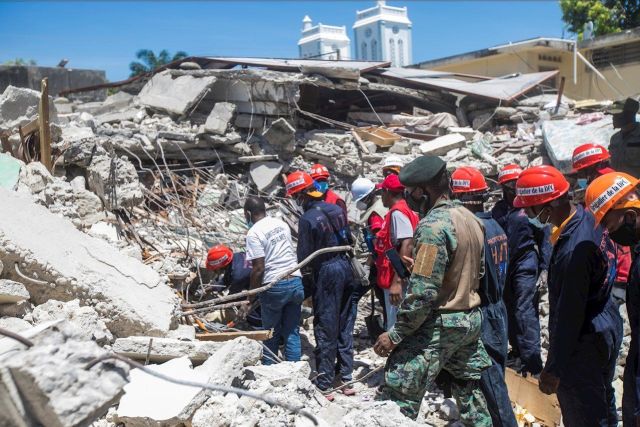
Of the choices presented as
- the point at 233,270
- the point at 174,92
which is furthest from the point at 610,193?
the point at 174,92

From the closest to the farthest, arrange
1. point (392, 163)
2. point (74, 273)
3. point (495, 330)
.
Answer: point (495, 330)
point (74, 273)
point (392, 163)

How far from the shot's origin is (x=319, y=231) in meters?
5.09

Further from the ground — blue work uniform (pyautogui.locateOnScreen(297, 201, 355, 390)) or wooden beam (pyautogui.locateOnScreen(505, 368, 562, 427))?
blue work uniform (pyautogui.locateOnScreen(297, 201, 355, 390))

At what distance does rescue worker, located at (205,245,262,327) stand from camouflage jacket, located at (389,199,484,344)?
8.18 ft

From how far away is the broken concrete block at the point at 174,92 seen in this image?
8523 mm

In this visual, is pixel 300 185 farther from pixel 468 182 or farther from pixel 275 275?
pixel 468 182

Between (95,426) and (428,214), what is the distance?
2011 millimetres

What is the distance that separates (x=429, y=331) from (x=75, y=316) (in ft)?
6.76

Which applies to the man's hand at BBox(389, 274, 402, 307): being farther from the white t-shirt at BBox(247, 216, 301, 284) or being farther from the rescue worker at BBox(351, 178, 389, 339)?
the white t-shirt at BBox(247, 216, 301, 284)

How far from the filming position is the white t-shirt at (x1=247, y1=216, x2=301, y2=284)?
4945 millimetres

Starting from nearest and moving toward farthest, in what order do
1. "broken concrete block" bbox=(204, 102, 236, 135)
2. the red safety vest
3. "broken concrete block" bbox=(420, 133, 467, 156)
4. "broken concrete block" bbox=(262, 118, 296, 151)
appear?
the red safety vest, "broken concrete block" bbox=(204, 102, 236, 135), "broken concrete block" bbox=(262, 118, 296, 151), "broken concrete block" bbox=(420, 133, 467, 156)

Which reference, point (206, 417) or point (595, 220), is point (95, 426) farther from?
point (595, 220)

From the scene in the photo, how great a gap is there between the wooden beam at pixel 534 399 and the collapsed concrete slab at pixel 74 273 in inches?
99.9

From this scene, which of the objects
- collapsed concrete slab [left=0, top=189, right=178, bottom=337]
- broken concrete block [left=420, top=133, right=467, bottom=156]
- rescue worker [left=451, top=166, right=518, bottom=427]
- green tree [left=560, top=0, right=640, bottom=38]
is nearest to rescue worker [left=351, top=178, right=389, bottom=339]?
rescue worker [left=451, top=166, right=518, bottom=427]
